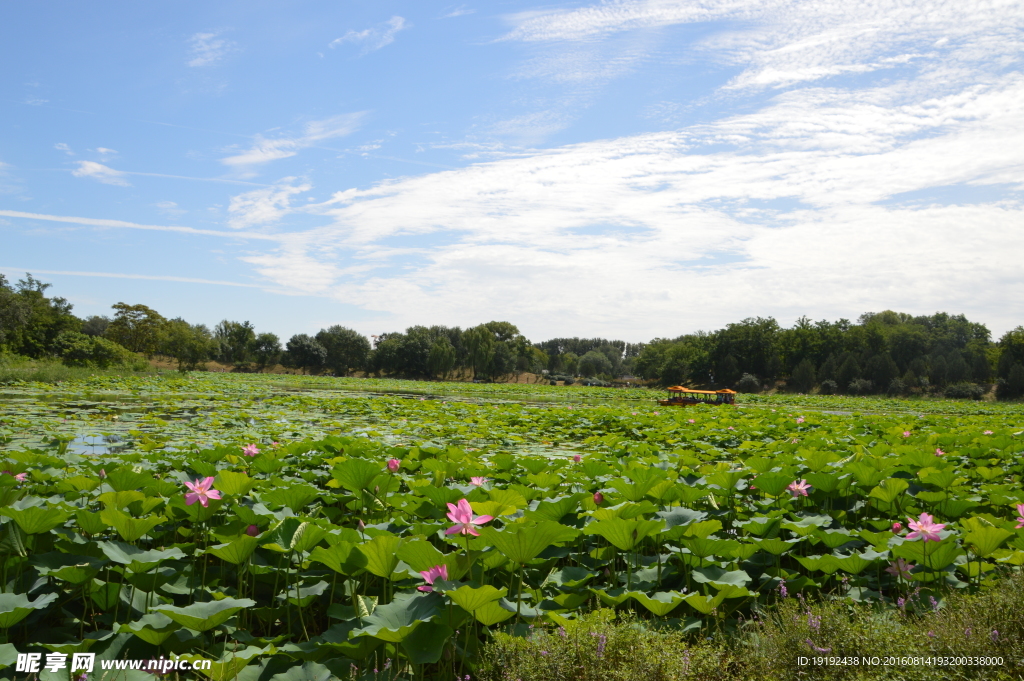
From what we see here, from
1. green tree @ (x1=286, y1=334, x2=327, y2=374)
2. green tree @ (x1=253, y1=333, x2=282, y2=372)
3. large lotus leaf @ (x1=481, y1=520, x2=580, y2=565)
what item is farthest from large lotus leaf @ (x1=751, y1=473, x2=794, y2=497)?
green tree @ (x1=253, y1=333, x2=282, y2=372)

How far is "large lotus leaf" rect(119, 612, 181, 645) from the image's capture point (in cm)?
207

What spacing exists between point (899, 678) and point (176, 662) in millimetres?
2568

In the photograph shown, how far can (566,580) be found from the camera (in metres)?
2.92

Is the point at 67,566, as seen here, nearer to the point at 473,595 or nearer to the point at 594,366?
the point at 473,595

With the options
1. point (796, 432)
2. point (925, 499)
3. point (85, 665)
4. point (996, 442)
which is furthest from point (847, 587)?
point (796, 432)

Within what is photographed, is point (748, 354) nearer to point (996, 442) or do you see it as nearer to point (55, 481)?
point (996, 442)

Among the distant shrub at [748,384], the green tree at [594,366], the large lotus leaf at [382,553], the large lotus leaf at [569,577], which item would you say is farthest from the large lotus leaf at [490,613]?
the green tree at [594,366]

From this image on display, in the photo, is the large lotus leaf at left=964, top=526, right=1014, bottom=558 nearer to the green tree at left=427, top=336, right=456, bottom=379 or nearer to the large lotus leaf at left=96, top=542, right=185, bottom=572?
the large lotus leaf at left=96, top=542, right=185, bottom=572

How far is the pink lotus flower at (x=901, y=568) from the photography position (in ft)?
9.34

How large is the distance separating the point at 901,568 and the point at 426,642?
233 centimetres

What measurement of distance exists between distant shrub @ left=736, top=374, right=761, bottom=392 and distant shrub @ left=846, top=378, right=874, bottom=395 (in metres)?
9.12

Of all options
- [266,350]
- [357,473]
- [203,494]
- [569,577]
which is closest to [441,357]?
[266,350]

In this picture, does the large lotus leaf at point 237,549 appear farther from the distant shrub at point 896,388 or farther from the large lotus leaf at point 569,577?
the distant shrub at point 896,388

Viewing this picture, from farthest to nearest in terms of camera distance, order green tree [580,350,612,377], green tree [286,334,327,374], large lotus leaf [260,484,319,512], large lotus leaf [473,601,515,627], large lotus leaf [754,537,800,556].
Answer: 1. green tree [580,350,612,377]
2. green tree [286,334,327,374]
3. large lotus leaf [260,484,319,512]
4. large lotus leaf [754,537,800,556]
5. large lotus leaf [473,601,515,627]
